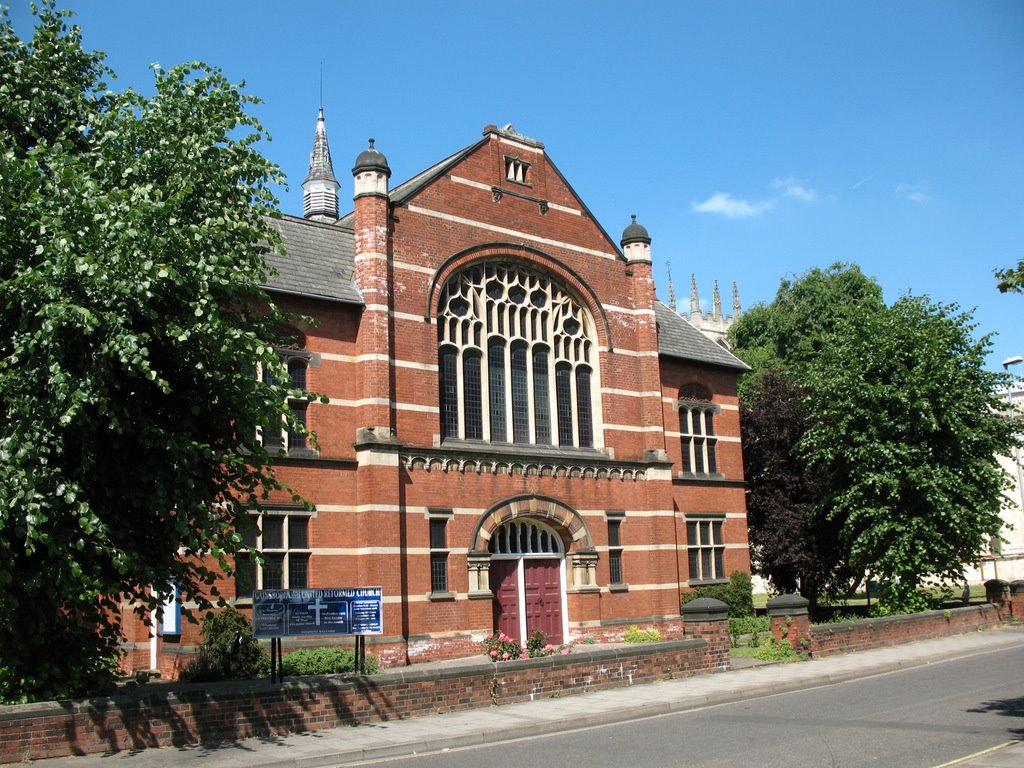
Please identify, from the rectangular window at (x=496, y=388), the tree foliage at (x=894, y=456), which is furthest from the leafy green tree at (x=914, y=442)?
the rectangular window at (x=496, y=388)

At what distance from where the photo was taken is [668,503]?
2794cm

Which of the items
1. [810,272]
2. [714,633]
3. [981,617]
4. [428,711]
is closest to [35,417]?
[428,711]

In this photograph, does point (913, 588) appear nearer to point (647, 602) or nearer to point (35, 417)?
point (647, 602)

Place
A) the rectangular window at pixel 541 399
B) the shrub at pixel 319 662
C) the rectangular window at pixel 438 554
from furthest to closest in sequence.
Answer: the rectangular window at pixel 541 399 < the rectangular window at pixel 438 554 < the shrub at pixel 319 662

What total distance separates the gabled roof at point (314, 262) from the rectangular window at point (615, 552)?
9597 mm

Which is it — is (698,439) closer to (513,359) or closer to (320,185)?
(513,359)

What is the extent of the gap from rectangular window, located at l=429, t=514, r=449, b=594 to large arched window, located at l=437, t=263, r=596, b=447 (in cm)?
233

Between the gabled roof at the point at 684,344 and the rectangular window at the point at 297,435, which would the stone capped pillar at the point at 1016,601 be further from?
the rectangular window at the point at 297,435

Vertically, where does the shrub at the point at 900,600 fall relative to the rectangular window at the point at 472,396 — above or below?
below

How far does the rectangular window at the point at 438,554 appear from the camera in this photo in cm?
2309

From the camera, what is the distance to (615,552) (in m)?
26.9

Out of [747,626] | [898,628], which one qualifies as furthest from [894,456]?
[747,626]

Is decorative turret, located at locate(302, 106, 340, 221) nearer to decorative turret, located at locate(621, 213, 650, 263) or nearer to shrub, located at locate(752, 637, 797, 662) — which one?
decorative turret, located at locate(621, 213, 650, 263)

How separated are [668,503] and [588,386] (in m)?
4.10
